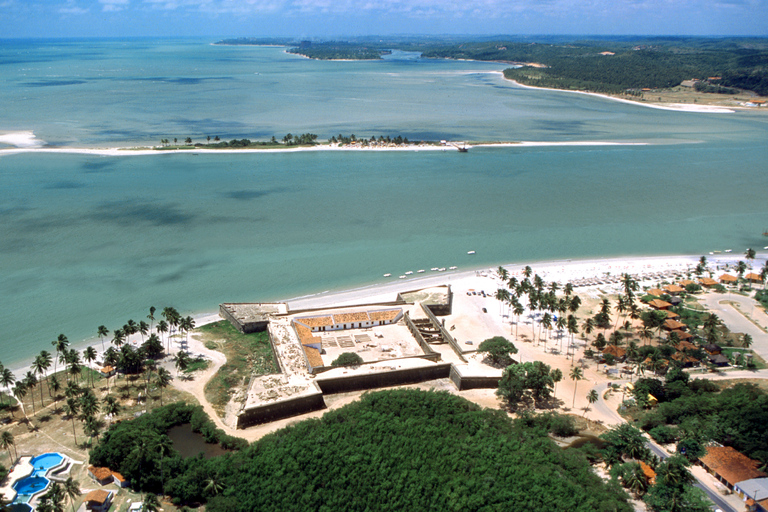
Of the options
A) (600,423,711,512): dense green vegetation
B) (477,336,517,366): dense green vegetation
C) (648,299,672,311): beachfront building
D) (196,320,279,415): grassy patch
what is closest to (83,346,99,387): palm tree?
(196,320,279,415): grassy patch

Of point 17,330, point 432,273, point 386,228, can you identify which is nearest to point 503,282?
point 432,273

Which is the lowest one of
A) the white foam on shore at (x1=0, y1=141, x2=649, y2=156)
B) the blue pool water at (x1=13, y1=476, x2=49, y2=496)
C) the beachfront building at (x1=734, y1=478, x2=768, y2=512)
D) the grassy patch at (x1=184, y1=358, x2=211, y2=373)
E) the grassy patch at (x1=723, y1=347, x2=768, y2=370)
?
the grassy patch at (x1=723, y1=347, x2=768, y2=370)

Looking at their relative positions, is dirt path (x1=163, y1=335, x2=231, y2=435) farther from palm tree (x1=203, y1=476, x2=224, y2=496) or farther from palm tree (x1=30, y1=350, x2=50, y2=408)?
palm tree (x1=30, y1=350, x2=50, y2=408)

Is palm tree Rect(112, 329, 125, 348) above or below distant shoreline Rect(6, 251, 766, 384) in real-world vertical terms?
above

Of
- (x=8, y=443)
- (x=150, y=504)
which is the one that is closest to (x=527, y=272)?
(x=150, y=504)

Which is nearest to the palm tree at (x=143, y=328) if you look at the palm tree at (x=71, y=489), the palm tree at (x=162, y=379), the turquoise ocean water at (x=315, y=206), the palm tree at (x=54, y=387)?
the turquoise ocean water at (x=315, y=206)

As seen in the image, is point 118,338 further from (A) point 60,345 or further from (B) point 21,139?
(B) point 21,139

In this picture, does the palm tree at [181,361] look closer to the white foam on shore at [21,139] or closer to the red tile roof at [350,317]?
the red tile roof at [350,317]
